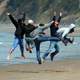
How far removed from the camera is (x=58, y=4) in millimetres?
118375

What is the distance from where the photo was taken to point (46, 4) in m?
130

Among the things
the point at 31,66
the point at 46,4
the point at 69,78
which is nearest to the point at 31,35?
the point at 31,66

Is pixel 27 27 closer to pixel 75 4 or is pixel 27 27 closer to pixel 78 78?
pixel 78 78

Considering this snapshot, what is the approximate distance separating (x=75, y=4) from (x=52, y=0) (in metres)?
21.4

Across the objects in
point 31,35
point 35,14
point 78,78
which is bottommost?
point 78,78

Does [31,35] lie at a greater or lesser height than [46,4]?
lesser

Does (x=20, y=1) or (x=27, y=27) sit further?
(x=20, y=1)

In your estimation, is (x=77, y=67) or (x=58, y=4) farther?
(x=58, y=4)

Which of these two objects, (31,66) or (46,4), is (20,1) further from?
(31,66)

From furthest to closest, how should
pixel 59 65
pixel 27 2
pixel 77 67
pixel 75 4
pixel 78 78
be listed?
pixel 27 2 < pixel 75 4 < pixel 59 65 < pixel 77 67 < pixel 78 78

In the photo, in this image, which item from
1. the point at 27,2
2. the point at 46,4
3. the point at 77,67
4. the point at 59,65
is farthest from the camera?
the point at 27,2

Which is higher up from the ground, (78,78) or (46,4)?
(46,4)

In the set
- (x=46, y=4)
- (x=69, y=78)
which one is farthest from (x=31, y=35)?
(x=46, y=4)

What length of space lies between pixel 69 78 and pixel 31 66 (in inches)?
126
